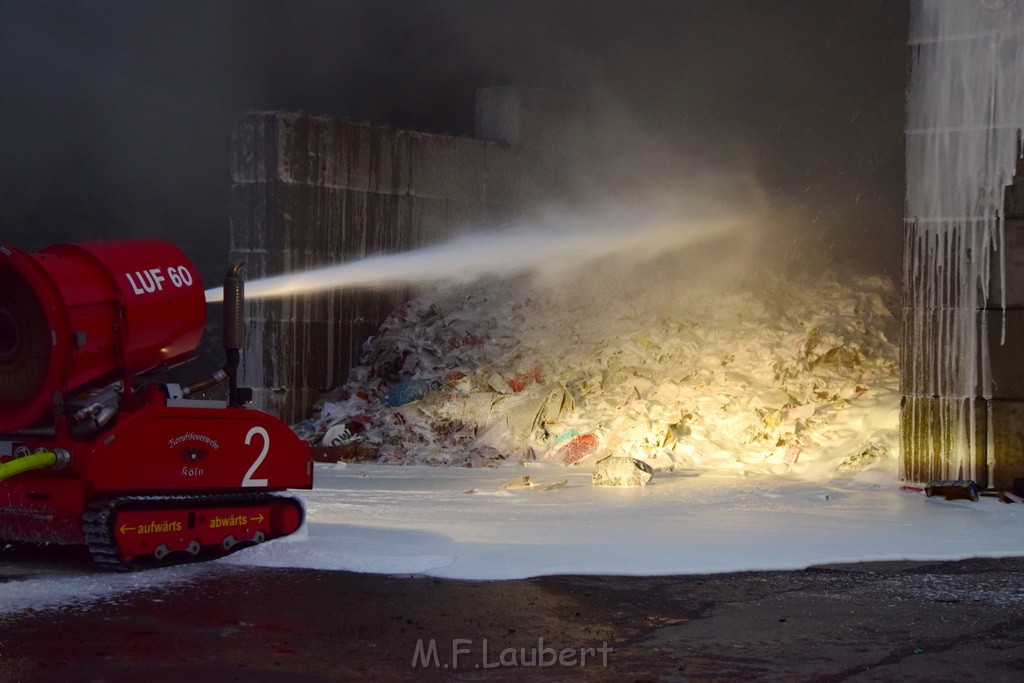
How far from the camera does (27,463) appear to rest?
7840mm

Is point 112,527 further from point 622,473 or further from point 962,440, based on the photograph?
point 962,440

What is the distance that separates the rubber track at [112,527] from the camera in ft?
25.6

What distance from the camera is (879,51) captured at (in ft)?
69.4

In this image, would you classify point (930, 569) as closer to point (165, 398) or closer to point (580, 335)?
point (165, 398)

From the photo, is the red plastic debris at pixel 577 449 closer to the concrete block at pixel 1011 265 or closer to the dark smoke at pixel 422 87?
the concrete block at pixel 1011 265

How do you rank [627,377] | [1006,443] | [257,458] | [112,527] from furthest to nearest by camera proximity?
1. [627,377]
2. [1006,443]
3. [257,458]
4. [112,527]

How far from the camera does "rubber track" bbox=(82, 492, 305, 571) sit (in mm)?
7789

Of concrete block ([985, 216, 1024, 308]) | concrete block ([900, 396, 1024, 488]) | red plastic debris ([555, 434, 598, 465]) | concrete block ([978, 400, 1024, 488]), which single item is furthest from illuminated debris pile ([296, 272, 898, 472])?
concrete block ([985, 216, 1024, 308])

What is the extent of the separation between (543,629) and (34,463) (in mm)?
3378

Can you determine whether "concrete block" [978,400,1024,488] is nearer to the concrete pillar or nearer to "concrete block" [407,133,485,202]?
the concrete pillar

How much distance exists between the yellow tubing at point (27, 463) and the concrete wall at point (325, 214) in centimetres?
898

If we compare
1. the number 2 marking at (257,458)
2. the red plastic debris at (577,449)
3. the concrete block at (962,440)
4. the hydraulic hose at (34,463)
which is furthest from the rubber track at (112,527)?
the concrete block at (962,440)

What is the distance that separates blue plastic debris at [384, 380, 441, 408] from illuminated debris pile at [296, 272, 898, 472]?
0.02 metres

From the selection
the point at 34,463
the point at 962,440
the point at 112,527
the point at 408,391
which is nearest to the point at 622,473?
the point at 962,440
